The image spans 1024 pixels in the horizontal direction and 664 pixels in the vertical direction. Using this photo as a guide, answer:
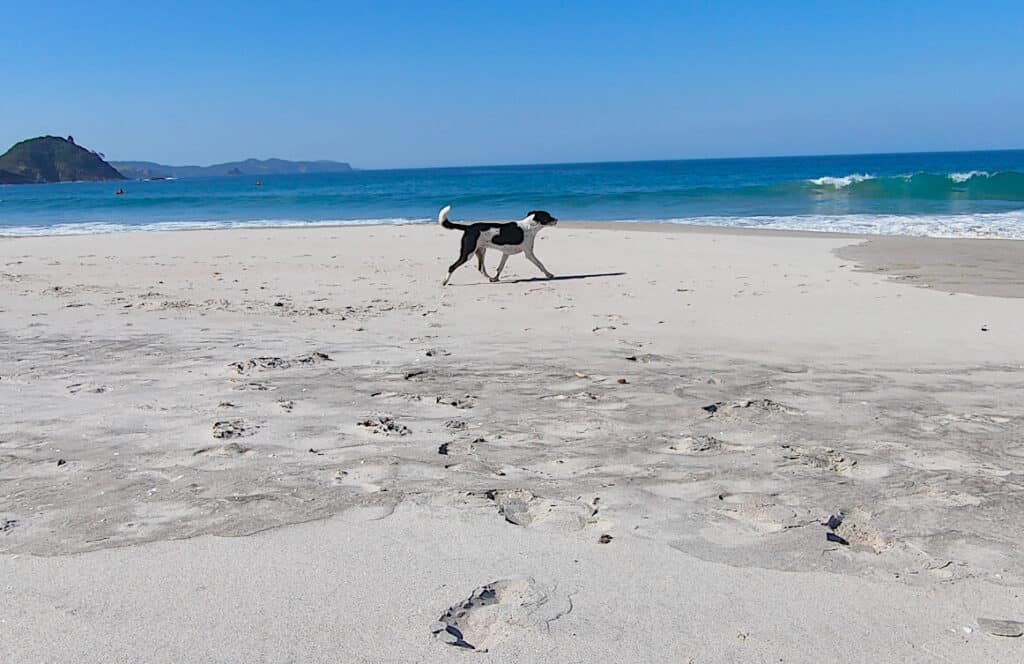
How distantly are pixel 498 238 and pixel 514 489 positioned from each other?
770cm

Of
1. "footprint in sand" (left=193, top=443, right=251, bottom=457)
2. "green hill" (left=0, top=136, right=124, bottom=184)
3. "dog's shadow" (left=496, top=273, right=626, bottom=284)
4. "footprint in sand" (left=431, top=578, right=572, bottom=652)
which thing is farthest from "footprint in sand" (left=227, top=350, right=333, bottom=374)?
"green hill" (left=0, top=136, right=124, bottom=184)

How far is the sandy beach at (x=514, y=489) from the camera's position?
2471 millimetres

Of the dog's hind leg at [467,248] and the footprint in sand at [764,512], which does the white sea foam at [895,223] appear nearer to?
the dog's hind leg at [467,248]

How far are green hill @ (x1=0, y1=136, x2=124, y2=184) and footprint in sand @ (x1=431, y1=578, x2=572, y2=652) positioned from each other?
151 meters

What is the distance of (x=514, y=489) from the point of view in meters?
3.50

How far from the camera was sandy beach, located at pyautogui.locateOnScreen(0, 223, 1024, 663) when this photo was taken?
2.47 metres

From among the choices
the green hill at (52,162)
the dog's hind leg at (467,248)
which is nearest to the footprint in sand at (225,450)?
the dog's hind leg at (467,248)

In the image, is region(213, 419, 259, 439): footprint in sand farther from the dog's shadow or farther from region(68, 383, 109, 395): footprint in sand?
the dog's shadow

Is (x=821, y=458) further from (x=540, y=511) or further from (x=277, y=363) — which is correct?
(x=277, y=363)

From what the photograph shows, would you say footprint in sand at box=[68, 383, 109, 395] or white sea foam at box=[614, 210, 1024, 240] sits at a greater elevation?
white sea foam at box=[614, 210, 1024, 240]

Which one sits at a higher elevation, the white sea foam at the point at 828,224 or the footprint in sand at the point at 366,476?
the white sea foam at the point at 828,224

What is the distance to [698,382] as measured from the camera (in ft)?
17.3

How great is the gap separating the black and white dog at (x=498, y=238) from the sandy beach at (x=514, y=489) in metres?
2.98

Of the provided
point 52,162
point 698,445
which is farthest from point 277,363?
point 52,162
